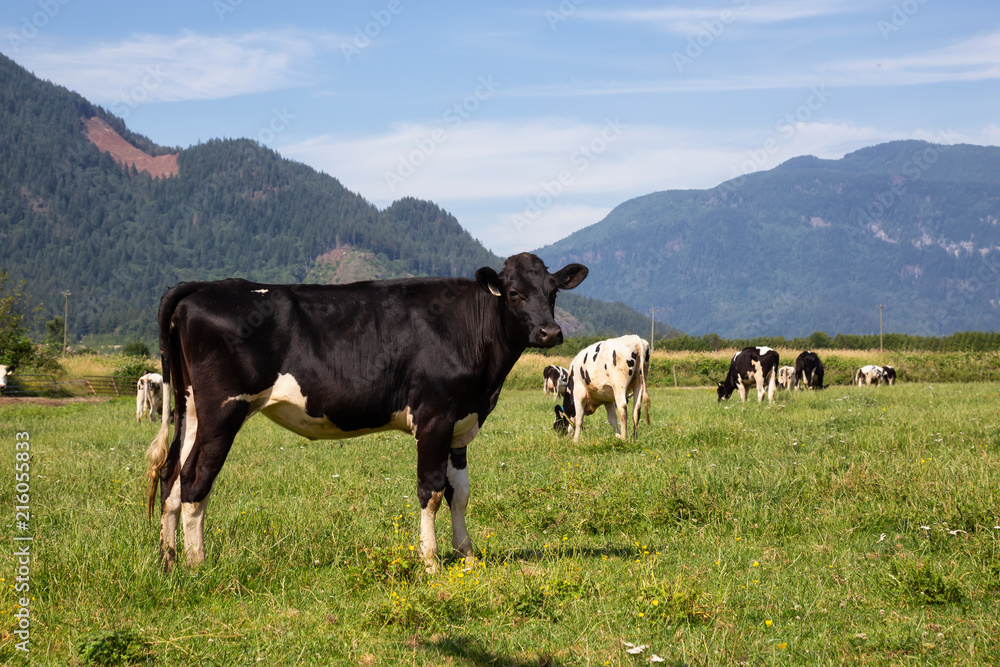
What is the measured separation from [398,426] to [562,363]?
48.9 meters

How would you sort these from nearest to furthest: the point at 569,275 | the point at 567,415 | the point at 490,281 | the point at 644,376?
1. the point at 490,281
2. the point at 569,275
3. the point at 644,376
4. the point at 567,415

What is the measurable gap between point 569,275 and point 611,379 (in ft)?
26.4

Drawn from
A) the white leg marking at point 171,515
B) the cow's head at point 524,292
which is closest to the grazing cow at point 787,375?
the cow's head at point 524,292

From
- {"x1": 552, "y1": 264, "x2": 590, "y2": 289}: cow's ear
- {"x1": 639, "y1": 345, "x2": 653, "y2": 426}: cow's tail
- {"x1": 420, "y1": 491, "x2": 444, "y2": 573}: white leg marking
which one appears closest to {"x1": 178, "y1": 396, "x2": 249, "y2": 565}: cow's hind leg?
{"x1": 420, "y1": 491, "x2": 444, "y2": 573}: white leg marking

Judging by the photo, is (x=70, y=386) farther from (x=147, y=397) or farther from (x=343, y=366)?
(x=343, y=366)

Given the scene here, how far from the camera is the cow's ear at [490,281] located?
283 inches

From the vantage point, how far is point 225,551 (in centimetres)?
630

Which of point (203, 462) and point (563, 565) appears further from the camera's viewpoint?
point (203, 462)

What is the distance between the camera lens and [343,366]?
6773 mm

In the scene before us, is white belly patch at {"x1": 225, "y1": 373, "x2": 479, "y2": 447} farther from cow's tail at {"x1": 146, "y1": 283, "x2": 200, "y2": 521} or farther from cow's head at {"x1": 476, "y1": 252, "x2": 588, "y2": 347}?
cow's head at {"x1": 476, "y1": 252, "x2": 588, "y2": 347}

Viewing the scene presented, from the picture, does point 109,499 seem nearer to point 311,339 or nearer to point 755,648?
point 311,339

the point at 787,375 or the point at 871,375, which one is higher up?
the point at 787,375

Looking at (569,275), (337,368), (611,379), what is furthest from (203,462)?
(611,379)

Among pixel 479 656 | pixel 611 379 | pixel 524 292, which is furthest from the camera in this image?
pixel 611 379
